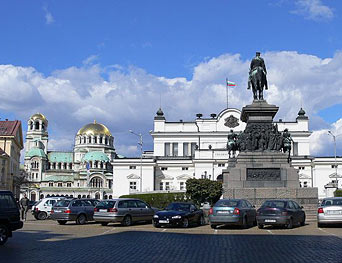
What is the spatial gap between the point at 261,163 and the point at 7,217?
53.9 feet

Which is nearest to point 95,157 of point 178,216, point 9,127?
point 9,127

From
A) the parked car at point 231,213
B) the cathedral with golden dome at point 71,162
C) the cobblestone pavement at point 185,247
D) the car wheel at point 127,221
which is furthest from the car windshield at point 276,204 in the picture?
the cathedral with golden dome at point 71,162

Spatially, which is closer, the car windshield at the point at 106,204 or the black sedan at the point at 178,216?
the black sedan at the point at 178,216

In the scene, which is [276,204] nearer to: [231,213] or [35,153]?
[231,213]

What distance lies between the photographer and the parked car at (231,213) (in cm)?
2127

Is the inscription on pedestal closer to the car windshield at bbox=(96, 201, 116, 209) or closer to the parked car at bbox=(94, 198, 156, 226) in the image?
the parked car at bbox=(94, 198, 156, 226)

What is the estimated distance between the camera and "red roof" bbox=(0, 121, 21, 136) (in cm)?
9757

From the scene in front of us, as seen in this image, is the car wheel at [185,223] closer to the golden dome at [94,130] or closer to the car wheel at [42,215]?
the car wheel at [42,215]

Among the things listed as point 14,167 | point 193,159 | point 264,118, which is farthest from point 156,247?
point 14,167

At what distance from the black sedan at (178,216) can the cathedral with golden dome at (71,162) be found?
356 ft

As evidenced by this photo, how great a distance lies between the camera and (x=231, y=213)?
2131 centimetres

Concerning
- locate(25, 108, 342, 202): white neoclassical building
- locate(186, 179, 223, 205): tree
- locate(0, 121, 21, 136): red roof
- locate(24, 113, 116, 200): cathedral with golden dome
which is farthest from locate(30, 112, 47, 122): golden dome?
locate(186, 179, 223, 205): tree

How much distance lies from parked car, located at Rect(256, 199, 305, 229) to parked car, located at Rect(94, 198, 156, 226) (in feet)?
23.3

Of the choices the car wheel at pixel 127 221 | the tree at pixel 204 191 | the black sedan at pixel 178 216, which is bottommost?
the car wheel at pixel 127 221
